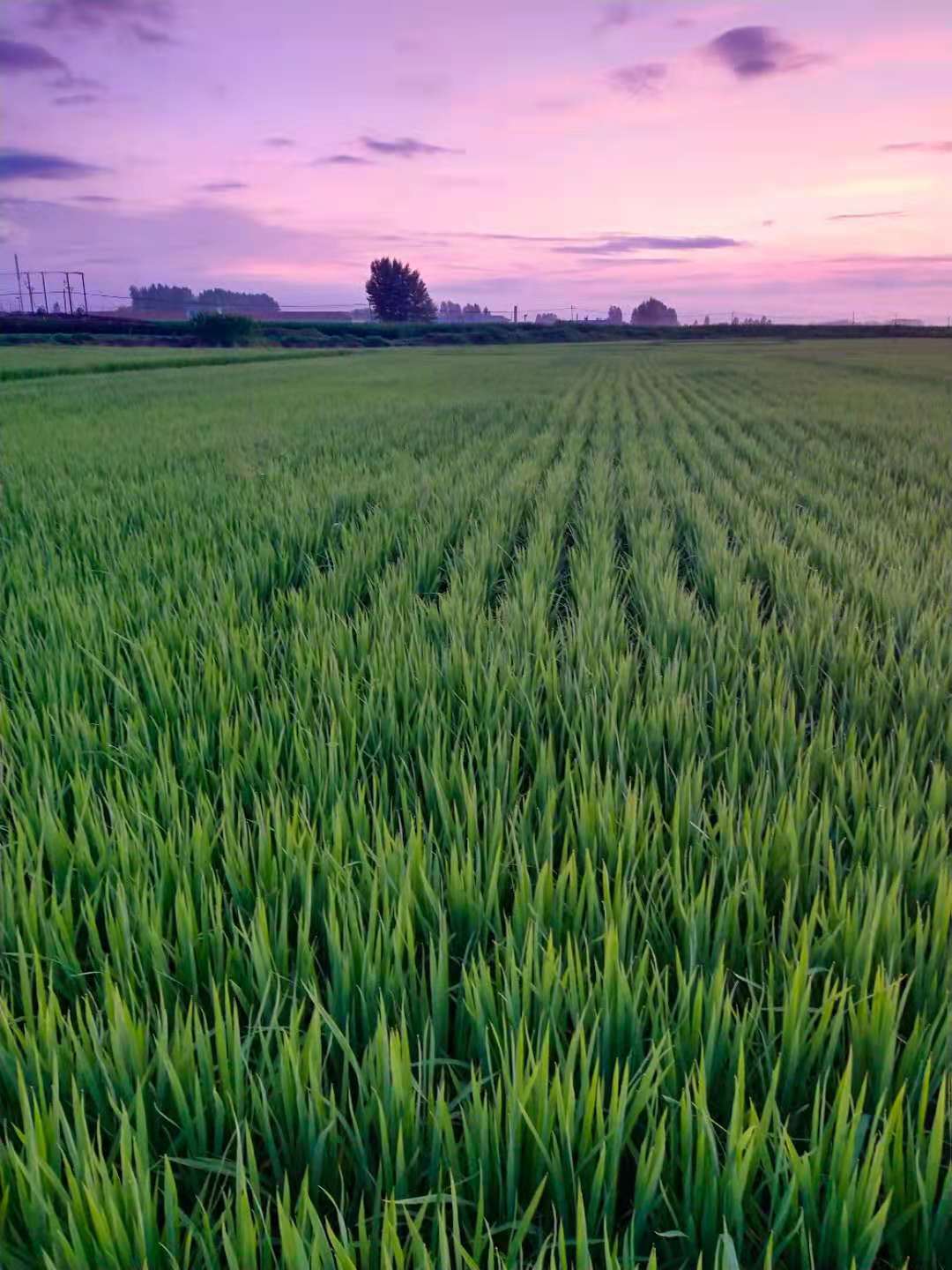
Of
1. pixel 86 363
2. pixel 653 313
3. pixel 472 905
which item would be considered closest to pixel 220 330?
pixel 86 363

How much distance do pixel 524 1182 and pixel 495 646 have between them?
1.78 meters

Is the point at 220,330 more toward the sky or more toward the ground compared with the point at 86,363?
more toward the sky

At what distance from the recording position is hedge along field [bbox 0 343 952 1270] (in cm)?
90

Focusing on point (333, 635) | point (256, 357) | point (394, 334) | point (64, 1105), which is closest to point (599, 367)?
point (256, 357)

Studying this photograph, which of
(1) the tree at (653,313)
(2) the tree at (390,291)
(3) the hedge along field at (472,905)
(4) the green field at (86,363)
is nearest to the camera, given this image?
(3) the hedge along field at (472,905)

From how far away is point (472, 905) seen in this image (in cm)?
134

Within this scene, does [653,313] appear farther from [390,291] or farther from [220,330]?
[220,330]

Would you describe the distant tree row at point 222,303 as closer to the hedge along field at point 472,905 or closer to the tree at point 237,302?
the tree at point 237,302

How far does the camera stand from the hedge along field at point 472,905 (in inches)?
35.2

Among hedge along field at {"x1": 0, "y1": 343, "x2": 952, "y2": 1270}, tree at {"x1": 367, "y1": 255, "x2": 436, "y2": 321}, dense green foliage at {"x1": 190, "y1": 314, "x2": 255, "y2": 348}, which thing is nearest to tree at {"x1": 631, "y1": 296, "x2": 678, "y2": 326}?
tree at {"x1": 367, "y1": 255, "x2": 436, "y2": 321}

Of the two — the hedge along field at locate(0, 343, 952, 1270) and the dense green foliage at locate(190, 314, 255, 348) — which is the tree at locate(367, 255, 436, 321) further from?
the hedge along field at locate(0, 343, 952, 1270)

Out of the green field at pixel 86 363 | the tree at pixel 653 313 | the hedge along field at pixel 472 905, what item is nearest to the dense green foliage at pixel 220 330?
the green field at pixel 86 363

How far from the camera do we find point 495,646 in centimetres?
265

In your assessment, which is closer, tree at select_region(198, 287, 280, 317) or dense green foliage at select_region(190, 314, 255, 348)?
dense green foliage at select_region(190, 314, 255, 348)
